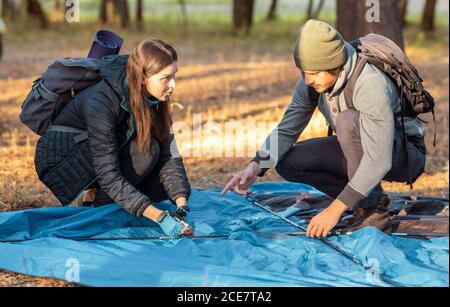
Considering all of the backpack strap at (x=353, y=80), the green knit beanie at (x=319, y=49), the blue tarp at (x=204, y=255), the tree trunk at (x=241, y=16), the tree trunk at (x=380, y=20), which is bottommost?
the tree trunk at (x=241, y=16)

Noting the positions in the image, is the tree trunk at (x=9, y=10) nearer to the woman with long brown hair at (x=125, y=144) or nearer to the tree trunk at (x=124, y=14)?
the tree trunk at (x=124, y=14)

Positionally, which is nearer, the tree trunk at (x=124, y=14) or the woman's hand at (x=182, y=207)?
the woman's hand at (x=182, y=207)

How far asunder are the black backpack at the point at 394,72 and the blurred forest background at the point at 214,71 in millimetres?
1741

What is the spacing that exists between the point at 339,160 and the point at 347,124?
1.35 ft

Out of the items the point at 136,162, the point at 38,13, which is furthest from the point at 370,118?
the point at 38,13

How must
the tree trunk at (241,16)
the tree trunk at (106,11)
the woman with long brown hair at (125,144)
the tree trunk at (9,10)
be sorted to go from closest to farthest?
1. the woman with long brown hair at (125,144)
2. the tree trunk at (241,16)
3. the tree trunk at (9,10)
4. the tree trunk at (106,11)

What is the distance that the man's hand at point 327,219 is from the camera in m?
4.12

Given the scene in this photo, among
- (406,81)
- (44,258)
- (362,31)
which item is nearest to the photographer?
(44,258)

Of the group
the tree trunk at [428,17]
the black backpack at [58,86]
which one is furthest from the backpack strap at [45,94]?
the tree trunk at [428,17]

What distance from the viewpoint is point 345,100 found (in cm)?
436

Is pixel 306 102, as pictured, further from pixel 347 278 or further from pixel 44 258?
pixel 44 258

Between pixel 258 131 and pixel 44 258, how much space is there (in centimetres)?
439
